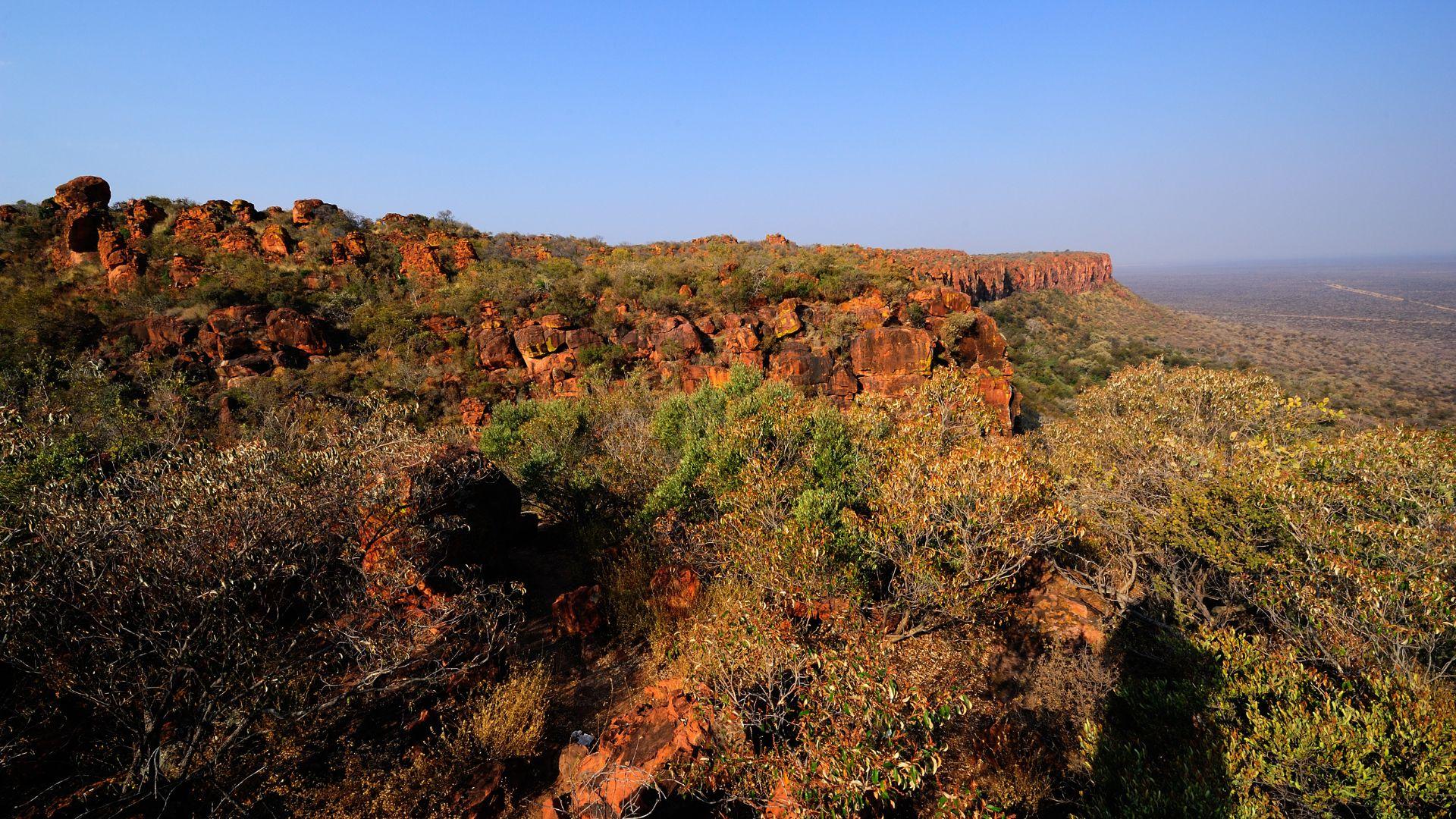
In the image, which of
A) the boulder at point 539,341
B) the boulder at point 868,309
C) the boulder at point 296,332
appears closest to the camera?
the boulder at point 296,332

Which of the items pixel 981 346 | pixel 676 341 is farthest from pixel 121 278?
pixel 981 346

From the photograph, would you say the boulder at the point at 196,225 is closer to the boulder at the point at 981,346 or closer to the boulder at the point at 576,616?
the boulder at the point at 576,616

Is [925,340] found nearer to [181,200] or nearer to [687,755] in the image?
[687,755]

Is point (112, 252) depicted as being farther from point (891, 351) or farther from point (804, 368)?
point (891, 351)

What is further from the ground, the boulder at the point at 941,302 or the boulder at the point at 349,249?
the boulder at the point at 349,249

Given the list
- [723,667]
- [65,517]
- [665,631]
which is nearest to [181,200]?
[65,517]

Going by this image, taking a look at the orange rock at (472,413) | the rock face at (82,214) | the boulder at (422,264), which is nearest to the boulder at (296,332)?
the boulder at (422,264)

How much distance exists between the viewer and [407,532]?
6645mm

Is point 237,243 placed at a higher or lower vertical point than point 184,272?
higher

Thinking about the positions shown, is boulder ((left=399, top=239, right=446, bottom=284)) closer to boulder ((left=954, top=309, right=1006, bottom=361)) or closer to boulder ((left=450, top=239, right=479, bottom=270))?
boulder ((left=450, top=239, right=479, bottom=270))

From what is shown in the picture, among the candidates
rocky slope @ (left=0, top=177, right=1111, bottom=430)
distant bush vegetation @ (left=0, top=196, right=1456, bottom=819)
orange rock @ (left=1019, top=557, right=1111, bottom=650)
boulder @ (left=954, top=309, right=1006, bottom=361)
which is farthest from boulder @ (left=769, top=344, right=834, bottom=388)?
orange rock @ (left=1019, top=557, right=1111, bottom=650)

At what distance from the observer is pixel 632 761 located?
4.73 meters

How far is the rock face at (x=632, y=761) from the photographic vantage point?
4.47 meters

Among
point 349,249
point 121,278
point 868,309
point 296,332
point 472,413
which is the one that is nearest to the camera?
point 472,413
